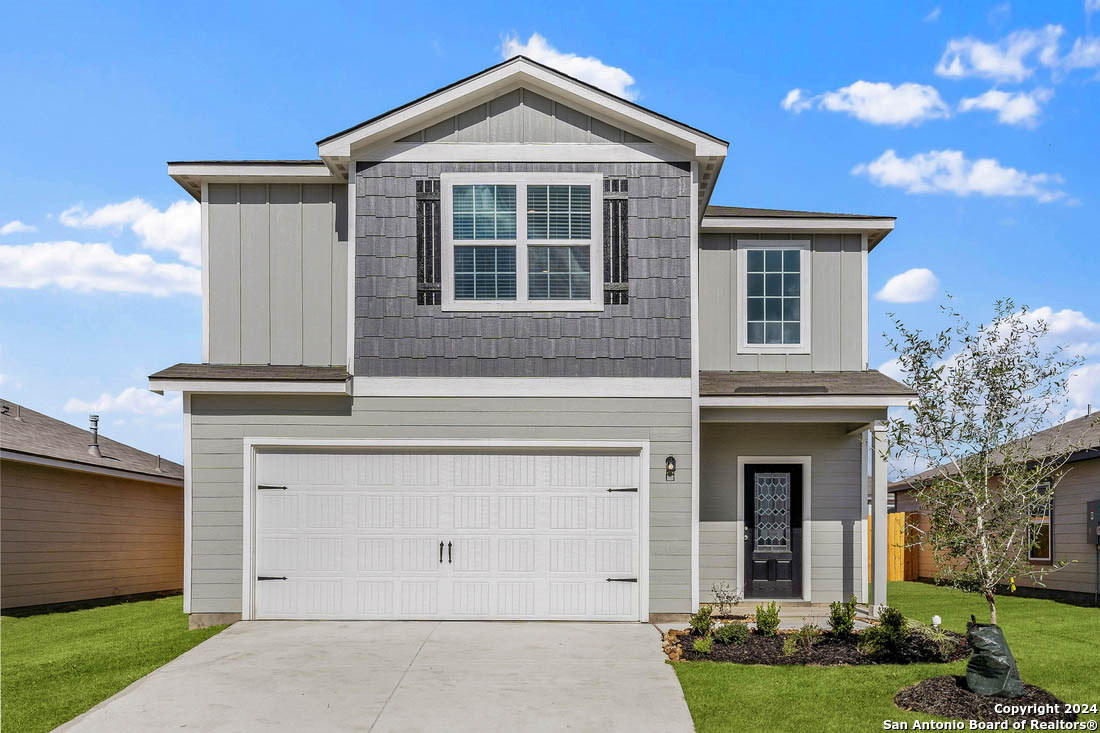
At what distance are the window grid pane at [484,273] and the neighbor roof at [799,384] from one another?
269 centimetres

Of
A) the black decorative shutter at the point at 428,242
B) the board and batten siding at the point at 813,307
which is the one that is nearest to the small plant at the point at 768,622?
the board and batten siding at the point at 813,307

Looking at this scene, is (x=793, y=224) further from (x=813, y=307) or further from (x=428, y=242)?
(x=428, y=242)

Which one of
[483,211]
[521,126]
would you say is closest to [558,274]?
[483,211]

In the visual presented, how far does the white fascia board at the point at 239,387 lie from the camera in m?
10.8

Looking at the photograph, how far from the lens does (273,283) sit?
11727 millimetres

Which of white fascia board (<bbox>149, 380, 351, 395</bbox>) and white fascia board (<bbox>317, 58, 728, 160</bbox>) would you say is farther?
white fascia board (<bbox>317, 58, 728, 160</bbox>)

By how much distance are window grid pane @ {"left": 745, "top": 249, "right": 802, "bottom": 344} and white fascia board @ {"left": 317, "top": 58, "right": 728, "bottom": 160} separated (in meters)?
2.57

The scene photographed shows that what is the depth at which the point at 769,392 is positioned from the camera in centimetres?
1145

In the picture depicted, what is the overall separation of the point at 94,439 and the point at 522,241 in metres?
9.87

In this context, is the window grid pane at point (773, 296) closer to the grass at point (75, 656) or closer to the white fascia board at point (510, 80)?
the white fascia board at point (510, 80)

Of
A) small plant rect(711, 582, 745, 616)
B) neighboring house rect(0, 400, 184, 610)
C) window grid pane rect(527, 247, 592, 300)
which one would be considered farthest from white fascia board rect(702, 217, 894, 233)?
neighboring house rect(0, 400, 184, 610)

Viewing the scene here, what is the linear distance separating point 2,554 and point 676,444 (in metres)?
9.74

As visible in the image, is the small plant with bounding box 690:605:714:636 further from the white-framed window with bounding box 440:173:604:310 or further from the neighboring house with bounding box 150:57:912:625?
the white-framed window with bounding box 440:173:604:310

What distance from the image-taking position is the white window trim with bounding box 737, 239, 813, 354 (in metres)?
13.0
